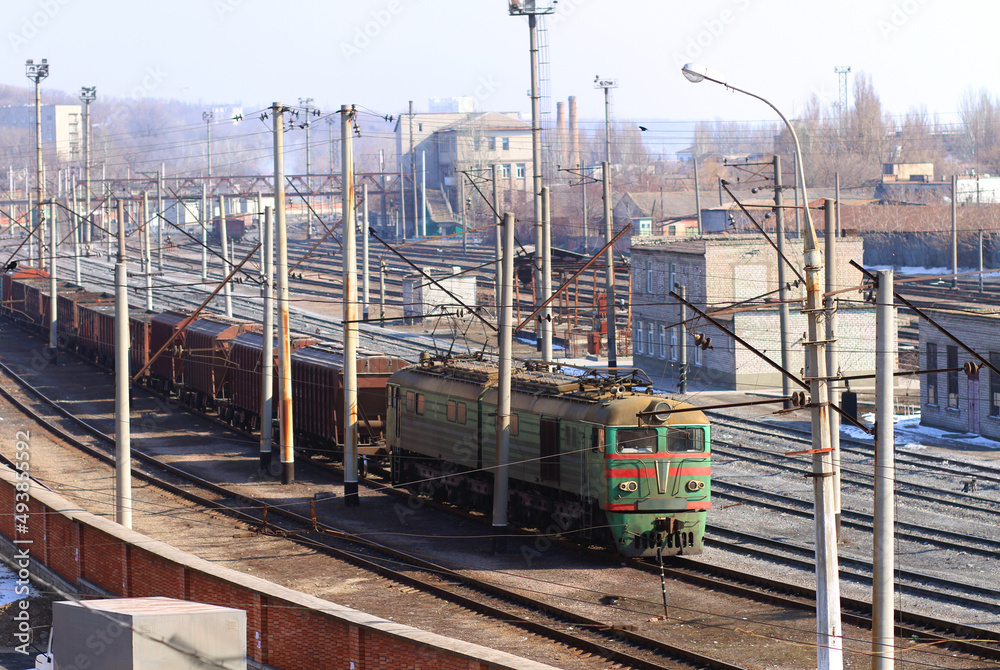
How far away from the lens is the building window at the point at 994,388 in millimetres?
36394

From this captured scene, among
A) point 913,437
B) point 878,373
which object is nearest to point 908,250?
point 913,437

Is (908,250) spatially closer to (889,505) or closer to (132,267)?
(132,267)

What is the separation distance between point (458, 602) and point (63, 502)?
27.3ft

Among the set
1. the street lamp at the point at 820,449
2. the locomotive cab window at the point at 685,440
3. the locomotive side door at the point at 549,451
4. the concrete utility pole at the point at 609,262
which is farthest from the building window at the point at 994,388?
the street lamp at the point at 820,449

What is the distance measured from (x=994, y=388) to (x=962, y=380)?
5.15 feet

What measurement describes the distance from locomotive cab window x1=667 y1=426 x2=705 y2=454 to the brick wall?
27.1 ft

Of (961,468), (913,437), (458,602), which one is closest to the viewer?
(458,602)

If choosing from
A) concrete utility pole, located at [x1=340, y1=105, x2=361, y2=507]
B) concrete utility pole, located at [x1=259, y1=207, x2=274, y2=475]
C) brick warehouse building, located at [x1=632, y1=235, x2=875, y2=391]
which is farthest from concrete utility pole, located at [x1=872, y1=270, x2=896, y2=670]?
brick warehouse building, located at [x1=632, y1=235, x2=875, y2=391]

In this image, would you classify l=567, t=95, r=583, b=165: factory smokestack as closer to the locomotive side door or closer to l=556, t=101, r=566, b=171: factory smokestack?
l=556, t=101, r=566, b=171: factory smokestack

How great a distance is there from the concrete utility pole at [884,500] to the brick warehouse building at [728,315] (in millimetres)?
31244

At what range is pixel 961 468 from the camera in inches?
1270

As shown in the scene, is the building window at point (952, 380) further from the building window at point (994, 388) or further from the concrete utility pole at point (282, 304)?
the concrete utility pole at point (282, 304)

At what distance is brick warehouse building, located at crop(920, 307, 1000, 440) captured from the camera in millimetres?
36844

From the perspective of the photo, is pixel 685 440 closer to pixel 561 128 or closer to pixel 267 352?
pixel 267 352
